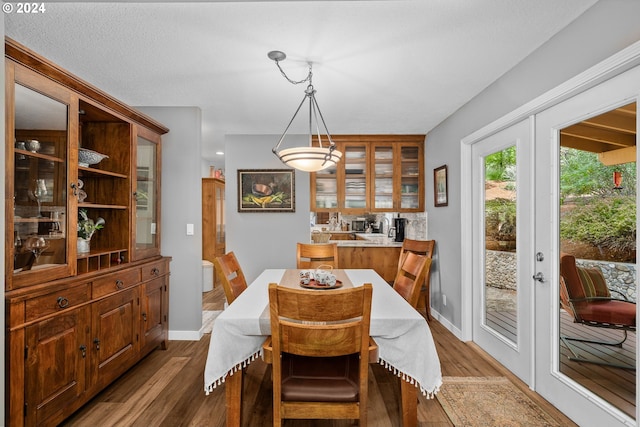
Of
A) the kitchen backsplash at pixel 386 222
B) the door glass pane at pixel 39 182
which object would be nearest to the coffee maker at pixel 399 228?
the kitchen backsplash at pixel 386 222

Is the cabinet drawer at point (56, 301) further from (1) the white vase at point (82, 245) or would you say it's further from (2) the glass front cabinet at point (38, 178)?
(1) the white vase at point (82, 245)

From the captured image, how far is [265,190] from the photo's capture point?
4500mm

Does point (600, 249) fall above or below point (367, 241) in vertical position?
above

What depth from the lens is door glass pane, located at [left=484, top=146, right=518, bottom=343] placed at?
2.69m

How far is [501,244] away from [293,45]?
2.33 metres

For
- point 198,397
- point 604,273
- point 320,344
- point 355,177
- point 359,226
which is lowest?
point 198,397

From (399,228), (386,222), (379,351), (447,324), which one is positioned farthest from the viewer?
(386,222)

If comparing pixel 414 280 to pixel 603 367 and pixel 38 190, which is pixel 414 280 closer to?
pixel 603 367

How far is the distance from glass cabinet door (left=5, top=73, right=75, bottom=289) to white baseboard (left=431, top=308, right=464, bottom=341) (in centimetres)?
347

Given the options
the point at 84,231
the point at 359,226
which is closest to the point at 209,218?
the point at 359,226

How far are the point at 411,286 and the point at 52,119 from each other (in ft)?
8.64

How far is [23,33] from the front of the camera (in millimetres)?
2062

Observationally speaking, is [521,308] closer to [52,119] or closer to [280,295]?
[280,295]

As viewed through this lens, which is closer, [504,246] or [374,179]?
[504,246]
